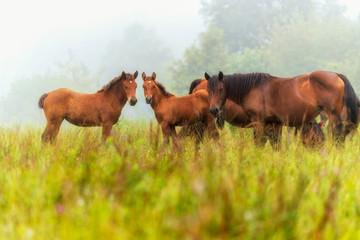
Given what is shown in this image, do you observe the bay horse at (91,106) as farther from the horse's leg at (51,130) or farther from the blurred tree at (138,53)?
the blurred tree at (138,53)

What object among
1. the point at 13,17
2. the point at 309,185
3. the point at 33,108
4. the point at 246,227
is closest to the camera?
the point at 246,227

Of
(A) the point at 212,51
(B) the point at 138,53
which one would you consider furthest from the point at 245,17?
(B) the point at 138,53

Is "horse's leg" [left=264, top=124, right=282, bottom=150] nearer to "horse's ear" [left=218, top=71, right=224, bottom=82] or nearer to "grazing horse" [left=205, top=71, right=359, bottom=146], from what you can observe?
"grazing horse" [left=205, top=71, right=359, bottom=146]

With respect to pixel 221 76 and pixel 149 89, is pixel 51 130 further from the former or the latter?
pixel 221 76

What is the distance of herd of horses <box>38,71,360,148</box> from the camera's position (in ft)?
21.4

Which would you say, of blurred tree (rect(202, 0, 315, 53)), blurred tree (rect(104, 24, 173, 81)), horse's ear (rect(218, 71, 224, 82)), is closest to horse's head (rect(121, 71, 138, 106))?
horse's ear (rect(218, 71, 224, 82))

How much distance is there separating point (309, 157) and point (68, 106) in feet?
16.6

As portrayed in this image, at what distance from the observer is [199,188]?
190 centimetres

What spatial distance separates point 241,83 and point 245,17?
44605 millimetres

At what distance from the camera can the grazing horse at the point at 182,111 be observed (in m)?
7.54

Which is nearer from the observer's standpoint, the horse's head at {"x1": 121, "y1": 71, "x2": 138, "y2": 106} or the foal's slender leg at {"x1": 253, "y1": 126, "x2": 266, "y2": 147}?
the foal's slender leg at {"x1": 253, "y1": 126, "x2": 266, "y2": 147}

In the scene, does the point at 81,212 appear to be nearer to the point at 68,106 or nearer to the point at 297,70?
the point at 68,106

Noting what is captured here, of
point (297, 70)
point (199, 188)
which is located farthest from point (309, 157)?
point (297, 70)

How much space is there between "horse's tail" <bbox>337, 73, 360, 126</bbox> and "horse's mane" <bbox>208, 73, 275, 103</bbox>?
1.33 meters
